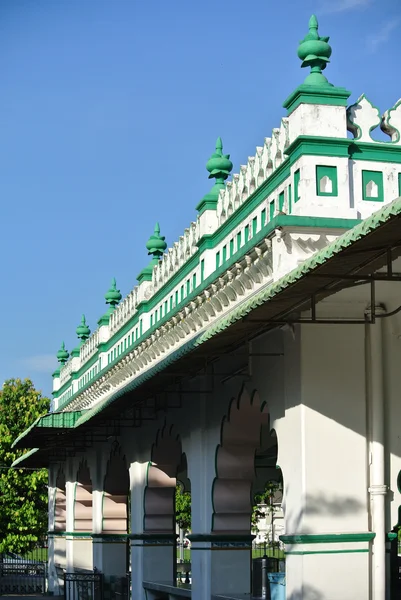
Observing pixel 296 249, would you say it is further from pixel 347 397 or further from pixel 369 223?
pixel 369 223

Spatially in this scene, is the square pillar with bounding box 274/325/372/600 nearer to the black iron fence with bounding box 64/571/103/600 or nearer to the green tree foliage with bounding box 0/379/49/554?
the black iron fence with bounding box 64/571/103/600

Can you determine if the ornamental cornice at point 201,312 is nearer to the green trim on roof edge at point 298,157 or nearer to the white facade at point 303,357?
the white facade at point 303,357

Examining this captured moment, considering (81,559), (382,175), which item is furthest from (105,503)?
(382,175)

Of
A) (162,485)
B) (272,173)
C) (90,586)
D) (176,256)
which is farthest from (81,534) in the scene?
(272,173)

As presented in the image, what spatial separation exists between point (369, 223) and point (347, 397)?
4.18 metres

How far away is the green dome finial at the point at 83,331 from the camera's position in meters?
36.0

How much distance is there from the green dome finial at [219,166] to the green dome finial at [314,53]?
442cm

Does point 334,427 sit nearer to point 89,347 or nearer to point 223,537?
point 223,537

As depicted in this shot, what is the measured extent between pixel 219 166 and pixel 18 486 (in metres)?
29.2

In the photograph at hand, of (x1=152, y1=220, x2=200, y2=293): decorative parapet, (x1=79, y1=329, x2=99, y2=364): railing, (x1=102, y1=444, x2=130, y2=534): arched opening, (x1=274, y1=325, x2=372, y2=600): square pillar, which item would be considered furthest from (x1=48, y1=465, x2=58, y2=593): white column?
(x1=274, y1=325, x2=372, y2=600): square pillar

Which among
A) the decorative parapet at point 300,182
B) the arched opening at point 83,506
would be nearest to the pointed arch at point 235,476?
the decorative parapet at point 300,182

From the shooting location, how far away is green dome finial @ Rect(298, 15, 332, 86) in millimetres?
12984

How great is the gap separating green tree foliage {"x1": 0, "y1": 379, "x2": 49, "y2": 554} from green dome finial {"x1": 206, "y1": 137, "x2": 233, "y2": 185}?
26.4m

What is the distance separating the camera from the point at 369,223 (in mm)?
7910
